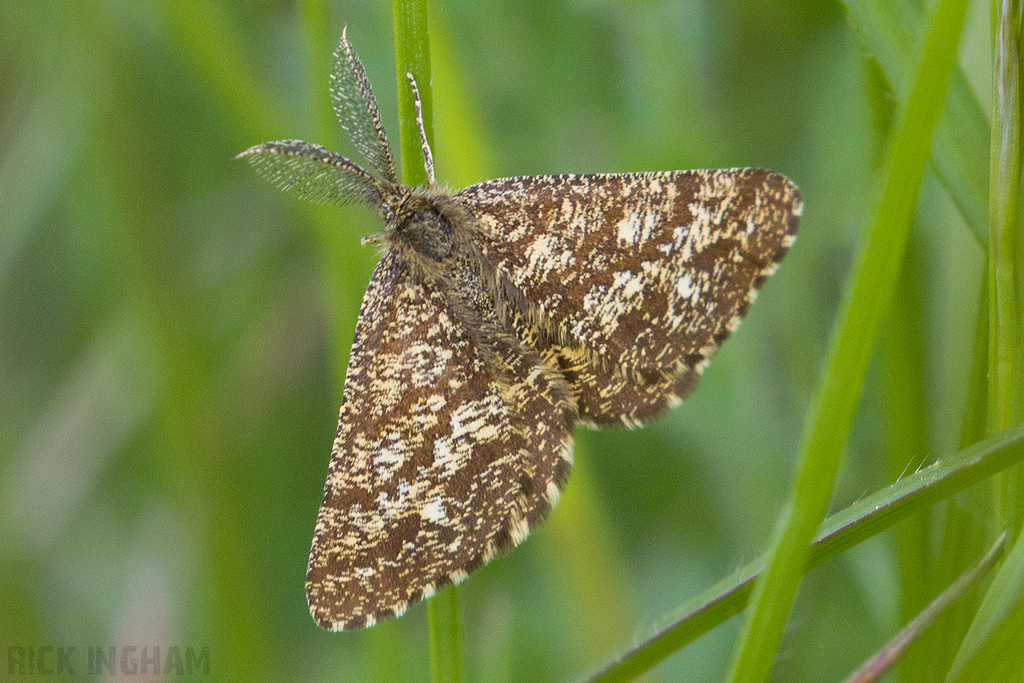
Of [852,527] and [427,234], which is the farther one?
[427,234]

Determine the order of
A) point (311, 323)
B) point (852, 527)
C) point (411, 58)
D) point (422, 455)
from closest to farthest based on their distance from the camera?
point (852, 527), point (411, 58), point (422, 455), point (311, 323)

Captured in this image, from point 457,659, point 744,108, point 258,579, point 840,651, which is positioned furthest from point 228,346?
point 840,651

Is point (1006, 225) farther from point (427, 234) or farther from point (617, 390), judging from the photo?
point (427, 234)

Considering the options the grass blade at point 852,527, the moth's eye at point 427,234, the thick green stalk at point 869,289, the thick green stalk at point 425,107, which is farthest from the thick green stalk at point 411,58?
the grass blade at point 852,527

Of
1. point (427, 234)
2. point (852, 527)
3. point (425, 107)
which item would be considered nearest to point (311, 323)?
point (427, 234)

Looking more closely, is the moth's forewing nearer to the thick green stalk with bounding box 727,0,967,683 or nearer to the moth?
the moth

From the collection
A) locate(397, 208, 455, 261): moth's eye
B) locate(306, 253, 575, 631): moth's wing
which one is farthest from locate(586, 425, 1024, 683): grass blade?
locate(397, 208, 455, 261): moth's eye

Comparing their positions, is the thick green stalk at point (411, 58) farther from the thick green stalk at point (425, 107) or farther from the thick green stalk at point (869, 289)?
the thick green stalk at point (869, 289)
